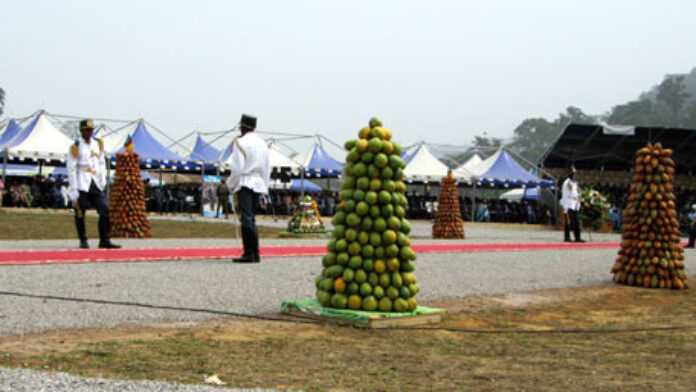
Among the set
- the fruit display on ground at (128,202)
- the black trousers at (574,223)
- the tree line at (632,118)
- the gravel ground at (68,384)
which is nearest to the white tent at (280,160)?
the black trousers at (574,223)

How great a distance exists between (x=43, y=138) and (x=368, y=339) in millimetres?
31862

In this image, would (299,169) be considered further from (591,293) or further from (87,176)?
(591,293)

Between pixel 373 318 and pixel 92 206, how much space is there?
24.5 ft

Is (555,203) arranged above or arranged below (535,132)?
below

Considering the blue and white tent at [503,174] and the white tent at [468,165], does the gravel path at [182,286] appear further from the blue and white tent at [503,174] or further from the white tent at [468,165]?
the white tent at [468,165]

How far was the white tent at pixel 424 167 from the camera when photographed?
4303 cm

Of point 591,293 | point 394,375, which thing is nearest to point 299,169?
point 591,293

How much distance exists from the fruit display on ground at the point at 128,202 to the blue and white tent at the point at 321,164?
23426 millimetres

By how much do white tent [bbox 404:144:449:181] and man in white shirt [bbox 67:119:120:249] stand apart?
30.2m

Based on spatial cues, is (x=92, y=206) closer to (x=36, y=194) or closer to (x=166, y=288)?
(x=166, y=288)

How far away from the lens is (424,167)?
4356cm

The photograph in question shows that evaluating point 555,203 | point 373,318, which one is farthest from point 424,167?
point 373,318

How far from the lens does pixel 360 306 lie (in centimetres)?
712

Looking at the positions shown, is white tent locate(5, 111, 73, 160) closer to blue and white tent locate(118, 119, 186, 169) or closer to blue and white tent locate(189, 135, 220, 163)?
blue and white tent locate(118, 119, 186, 169)
